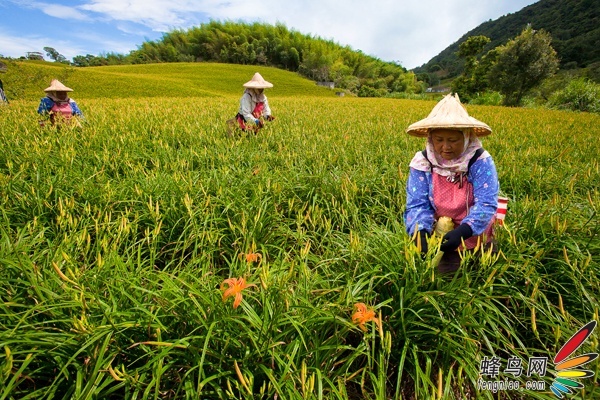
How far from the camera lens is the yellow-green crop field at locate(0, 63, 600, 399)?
1109 millimetres

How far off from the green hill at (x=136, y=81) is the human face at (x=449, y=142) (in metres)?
19.6

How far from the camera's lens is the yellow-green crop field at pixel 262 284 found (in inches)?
43.7

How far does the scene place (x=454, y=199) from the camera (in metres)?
1.79

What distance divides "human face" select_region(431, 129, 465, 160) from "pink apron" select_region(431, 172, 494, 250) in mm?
141

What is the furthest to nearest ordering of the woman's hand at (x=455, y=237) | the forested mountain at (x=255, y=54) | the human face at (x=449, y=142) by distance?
1. the forested mountain at (x=255, y=54)
2. the human face at (x=449, y=142)
3. the woman's hand at (x=455, y=237)

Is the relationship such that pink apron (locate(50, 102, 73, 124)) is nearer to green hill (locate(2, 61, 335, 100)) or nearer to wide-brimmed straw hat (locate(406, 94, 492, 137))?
wide-brimmed straw hat (locate(406, 94, 492, 137))

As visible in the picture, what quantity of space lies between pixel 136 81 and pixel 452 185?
98.5ft

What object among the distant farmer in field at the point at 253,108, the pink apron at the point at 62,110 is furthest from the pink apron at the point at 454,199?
the pink apron at the point at 62,110

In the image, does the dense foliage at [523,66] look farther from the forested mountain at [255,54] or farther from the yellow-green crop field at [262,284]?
the forested mountain at [255,54]

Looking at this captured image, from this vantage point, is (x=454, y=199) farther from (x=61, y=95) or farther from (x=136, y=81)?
(x=136, y=81)

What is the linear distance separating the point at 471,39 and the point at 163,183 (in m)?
48.4

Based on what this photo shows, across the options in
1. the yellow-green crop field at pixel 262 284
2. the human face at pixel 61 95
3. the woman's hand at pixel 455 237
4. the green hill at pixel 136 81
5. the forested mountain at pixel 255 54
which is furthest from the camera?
the forested mountain at pixel 255 54

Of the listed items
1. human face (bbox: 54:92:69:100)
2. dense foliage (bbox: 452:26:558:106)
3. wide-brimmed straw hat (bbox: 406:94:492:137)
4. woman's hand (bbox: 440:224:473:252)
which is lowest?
woman's hand (bbox: 440:224:473:252)

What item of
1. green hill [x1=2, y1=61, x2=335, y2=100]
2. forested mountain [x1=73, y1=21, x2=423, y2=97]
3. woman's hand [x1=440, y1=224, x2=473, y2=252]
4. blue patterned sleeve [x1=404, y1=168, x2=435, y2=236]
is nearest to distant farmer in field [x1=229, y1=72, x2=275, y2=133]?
blue patterned sleeve [x1=404, y1=168, x2=435, y2=236]
